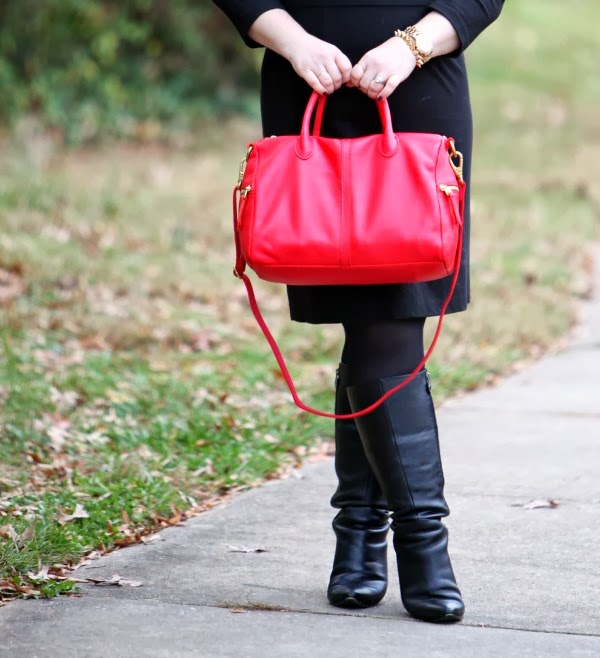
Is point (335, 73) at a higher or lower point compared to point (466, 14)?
lower

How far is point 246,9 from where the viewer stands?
9.25 ft

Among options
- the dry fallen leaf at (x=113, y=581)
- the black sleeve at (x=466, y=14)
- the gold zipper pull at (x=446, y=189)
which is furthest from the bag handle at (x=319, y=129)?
the dry fallen leaf at (x=113, y=581)

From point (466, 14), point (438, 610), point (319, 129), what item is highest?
point (466, 14)

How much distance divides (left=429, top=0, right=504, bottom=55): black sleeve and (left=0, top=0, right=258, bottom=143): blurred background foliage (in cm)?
1011

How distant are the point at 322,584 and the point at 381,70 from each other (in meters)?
1.25

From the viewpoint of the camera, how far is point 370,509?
2949mm

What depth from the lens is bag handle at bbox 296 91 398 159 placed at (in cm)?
261

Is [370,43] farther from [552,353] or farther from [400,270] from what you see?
[552,353]

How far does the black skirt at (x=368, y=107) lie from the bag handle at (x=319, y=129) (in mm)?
88

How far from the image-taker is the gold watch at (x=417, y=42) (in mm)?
2686

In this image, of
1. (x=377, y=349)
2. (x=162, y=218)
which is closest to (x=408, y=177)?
(x=377, y=349)

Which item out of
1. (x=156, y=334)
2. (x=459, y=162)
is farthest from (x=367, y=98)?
(x=156, y=334)

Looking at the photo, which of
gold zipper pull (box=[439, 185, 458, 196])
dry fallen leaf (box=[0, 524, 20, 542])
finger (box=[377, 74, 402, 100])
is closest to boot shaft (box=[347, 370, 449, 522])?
gold zipper pull (box=[439, 185, 458, 196])

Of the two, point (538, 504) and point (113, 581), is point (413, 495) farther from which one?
point (538, 504)
